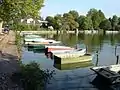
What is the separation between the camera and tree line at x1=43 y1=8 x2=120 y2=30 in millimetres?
125125

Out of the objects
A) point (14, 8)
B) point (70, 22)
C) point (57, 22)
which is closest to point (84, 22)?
point (70, 22)

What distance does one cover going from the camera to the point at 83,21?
134m

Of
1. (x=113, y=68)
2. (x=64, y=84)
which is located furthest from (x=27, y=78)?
(x=113, y=68)

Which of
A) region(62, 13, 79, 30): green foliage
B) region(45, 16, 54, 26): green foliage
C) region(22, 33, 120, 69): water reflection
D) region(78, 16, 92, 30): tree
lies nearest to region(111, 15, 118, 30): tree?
region(78, 16, 92, 30): tree

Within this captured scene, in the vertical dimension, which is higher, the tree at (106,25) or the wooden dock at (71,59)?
the tree at (106,25)

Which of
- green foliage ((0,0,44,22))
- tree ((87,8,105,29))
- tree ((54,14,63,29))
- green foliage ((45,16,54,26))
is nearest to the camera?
green foliage ((0,0,44,22))

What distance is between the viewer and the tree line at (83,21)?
12512cm

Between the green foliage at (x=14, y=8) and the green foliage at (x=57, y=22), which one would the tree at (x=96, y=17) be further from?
the green foliage at (x=14, y=8)

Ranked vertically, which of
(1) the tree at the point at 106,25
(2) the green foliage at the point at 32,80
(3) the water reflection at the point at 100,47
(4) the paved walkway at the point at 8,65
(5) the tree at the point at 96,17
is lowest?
(3) the water reflection at the point at 100,47

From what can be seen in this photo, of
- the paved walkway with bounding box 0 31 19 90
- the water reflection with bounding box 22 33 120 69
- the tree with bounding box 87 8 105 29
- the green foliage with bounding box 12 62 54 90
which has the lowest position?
the water reflection with bounding box 22 33 120 69

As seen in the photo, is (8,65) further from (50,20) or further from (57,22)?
(50,20)

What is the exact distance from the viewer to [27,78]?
13.1 meters

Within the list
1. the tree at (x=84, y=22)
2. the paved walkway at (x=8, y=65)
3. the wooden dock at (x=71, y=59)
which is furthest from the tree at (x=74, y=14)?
the paved walkway at (x=8, y=65)

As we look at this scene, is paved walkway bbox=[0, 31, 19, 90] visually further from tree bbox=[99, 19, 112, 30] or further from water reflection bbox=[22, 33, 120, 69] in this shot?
tree bbox=[99, 19, 112, 30]
